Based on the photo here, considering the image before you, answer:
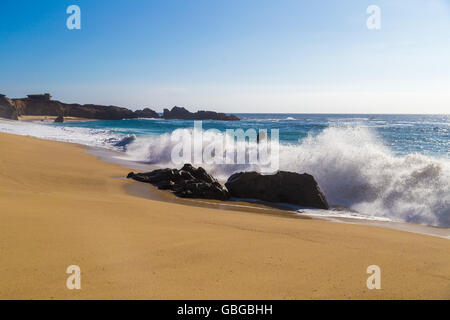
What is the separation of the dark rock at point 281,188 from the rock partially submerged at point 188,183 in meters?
0.63

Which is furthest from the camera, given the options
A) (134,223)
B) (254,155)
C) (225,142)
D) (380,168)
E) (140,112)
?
(140,112)

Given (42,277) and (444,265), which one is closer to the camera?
(42,277)

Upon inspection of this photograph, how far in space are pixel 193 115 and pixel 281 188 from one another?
90.0m

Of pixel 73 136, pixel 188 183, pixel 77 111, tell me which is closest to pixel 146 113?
pixel 77 111

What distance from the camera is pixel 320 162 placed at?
41.2 feet

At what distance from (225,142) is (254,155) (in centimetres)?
369

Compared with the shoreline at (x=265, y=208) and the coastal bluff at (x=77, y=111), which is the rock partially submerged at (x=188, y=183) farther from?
the coastal bluff at (x=77, y=111)

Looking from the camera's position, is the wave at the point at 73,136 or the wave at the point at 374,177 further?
the wave at the point at 73,136

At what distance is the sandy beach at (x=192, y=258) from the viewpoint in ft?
8.70

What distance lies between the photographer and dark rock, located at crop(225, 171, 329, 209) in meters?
9.19

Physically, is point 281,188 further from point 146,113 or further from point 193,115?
point 146,113

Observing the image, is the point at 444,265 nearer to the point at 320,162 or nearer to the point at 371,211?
the point at 371,211

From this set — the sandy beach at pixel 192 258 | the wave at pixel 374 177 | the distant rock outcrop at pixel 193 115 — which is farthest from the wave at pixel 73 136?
the distant rock outcrop at pixel 193 115
